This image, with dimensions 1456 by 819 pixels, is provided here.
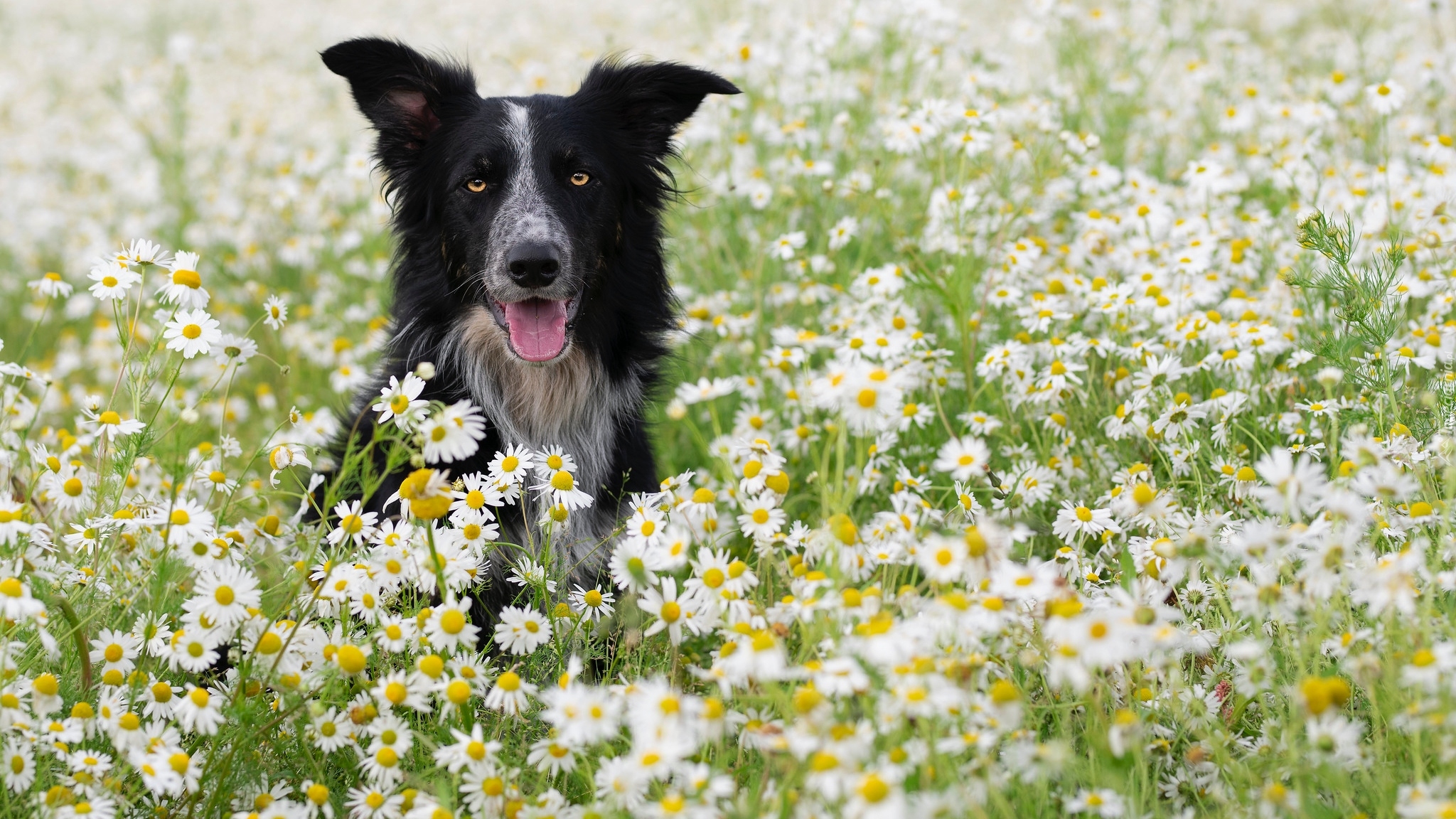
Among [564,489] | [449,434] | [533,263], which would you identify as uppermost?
[533,263]

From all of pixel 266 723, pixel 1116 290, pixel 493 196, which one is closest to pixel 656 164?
pixel 493 196

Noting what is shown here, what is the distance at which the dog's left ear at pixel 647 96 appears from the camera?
12.7 feet

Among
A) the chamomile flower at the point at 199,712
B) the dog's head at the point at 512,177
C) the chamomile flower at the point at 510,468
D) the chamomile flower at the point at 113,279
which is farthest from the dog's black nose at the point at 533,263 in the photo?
the chamomile flower at the point at 199,712

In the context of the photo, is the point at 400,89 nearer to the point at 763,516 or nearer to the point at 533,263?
the point at 533,263

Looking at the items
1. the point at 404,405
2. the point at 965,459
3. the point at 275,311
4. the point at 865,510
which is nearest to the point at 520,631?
the point at 404,405

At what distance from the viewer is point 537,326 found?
3586 mm

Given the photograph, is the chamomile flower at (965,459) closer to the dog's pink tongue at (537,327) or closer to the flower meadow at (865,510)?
the flower meadow at (865,510)

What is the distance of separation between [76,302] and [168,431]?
4.58 m

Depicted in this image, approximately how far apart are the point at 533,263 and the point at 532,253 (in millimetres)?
35

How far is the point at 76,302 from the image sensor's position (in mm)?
6352

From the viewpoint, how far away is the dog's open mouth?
3.56 metres

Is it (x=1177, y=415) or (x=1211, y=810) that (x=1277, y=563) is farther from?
(x=1177, y=415)

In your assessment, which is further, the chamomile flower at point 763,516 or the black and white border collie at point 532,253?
the black and white border collie at point 532,253

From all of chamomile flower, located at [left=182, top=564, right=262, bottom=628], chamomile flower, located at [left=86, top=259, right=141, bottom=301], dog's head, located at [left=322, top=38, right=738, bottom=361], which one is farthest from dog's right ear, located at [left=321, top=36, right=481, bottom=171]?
chamomile flower, located at [left=182, top=564, right=262, bottom=628]
